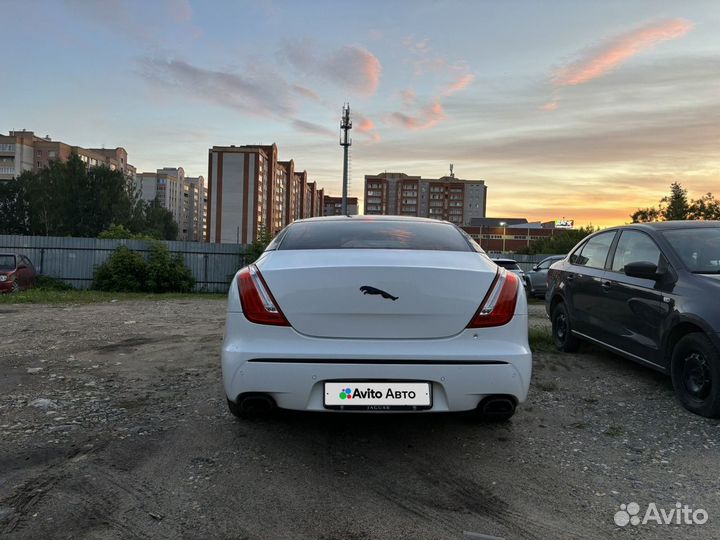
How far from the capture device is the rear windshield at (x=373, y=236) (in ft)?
11.8

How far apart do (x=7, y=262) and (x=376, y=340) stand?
1637cm

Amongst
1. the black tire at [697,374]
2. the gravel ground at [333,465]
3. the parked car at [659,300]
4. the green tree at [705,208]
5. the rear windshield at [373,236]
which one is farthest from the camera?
the green tree at [705,208]

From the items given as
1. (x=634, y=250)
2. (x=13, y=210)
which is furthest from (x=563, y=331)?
(x=13, y=210)

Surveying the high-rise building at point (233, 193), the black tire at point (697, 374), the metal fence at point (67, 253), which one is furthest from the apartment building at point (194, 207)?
the black tire at point (697, 374)

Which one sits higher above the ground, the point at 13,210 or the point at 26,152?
the point at 26,152

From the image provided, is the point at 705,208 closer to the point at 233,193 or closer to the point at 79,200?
the point at 79,200

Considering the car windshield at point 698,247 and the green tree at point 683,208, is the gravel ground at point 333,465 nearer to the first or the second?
the car windshield at point 698,247

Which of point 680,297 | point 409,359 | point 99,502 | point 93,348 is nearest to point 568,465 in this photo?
point 409,359

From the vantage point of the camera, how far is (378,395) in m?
2.91

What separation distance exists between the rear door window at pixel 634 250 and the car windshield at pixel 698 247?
6.5 inches

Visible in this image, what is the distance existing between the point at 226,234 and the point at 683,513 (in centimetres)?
9565

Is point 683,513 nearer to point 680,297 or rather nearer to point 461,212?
point 680,297

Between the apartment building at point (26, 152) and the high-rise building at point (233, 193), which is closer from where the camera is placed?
the high-rise building at point (233, 193)

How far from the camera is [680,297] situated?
14.0 ft
